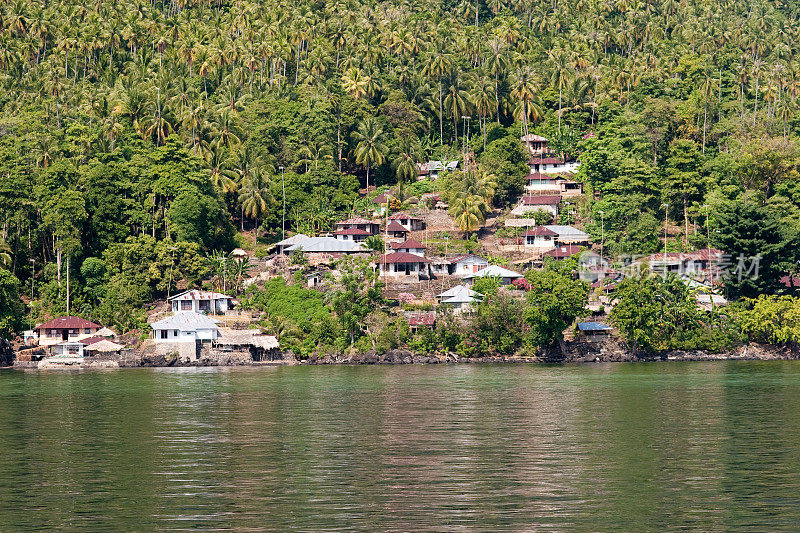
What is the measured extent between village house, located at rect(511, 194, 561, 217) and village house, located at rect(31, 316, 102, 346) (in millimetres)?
51590

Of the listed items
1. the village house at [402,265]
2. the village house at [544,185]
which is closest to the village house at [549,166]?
the village house at [544,185]

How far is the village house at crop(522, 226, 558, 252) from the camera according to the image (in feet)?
372

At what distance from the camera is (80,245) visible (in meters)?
97.2

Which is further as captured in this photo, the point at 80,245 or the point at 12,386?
the point at 80,245

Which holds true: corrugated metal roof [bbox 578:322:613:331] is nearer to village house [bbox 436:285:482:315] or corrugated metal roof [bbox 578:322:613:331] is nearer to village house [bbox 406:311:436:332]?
village house [bbox 436:285:482:315]

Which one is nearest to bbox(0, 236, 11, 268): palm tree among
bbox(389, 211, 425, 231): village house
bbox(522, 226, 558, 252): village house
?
bbox(389, 211, 425, 231): village house

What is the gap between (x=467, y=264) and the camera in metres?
106

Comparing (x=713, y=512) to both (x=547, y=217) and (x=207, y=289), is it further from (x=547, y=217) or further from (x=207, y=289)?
(x=547, y=217)

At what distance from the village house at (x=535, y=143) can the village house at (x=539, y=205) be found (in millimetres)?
13040

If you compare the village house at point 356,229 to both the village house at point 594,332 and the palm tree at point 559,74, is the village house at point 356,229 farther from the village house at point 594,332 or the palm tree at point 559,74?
the palm tree at point 559,74

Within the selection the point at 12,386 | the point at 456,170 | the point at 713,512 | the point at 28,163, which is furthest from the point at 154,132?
the point at 713,512

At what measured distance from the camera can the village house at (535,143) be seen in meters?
134

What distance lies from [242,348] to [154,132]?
38.8 meters

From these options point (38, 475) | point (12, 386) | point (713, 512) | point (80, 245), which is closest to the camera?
point (713, 512)
